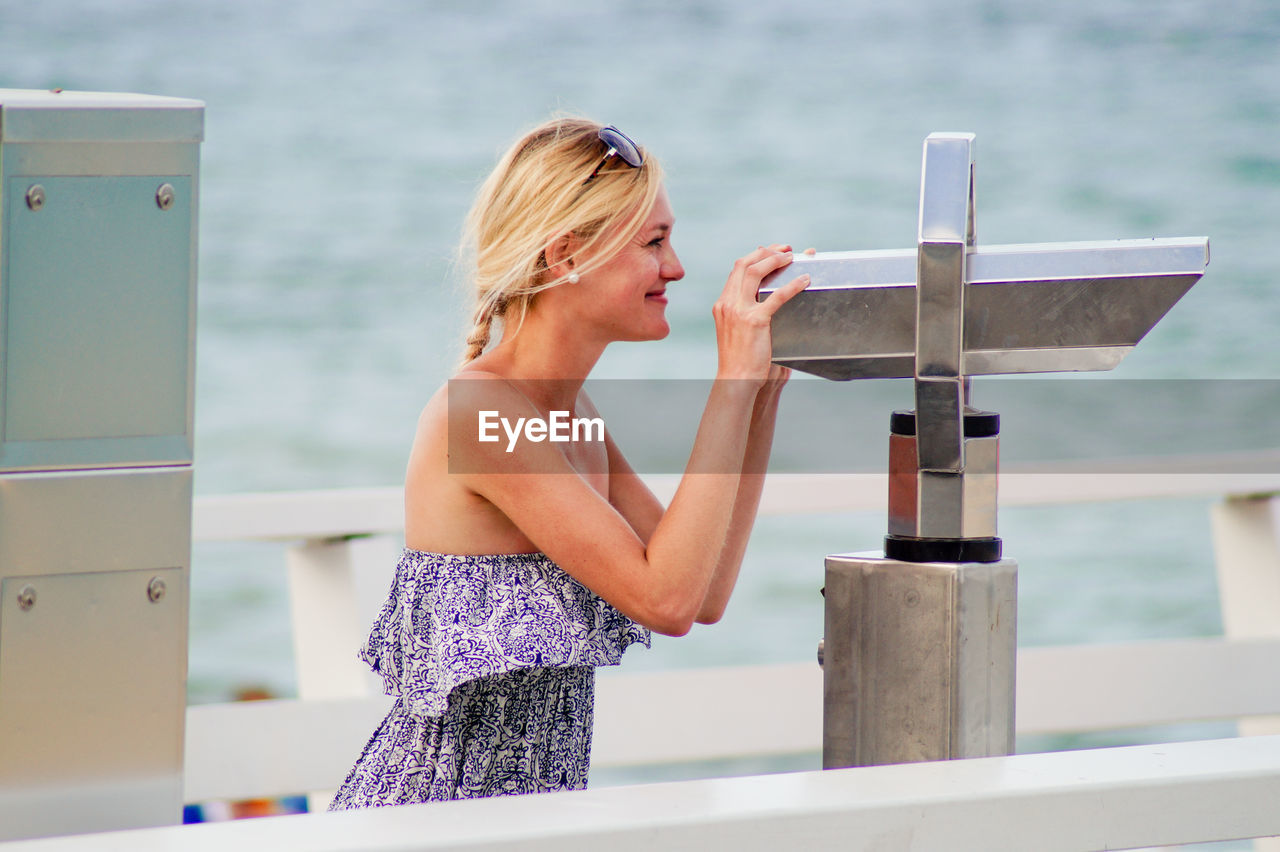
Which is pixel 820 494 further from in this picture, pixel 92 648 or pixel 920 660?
pixel 92 648

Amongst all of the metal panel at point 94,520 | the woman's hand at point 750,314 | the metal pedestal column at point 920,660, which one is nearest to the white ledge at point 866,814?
the metal pedestal column at point 920,660

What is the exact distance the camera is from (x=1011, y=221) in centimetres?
1119

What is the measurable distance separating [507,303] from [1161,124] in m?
11.9

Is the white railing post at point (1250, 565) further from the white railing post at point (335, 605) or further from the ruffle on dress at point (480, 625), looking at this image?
the ruffle on dress at point (480, 625)

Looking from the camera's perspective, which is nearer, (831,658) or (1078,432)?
(831,658)

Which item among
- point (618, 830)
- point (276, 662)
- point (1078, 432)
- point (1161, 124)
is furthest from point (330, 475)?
point (618, 830)

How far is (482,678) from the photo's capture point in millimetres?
1271

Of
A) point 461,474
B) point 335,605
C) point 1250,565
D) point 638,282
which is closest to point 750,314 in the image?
point 638,282

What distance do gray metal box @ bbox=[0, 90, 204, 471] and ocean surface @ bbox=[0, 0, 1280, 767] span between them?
861 cm

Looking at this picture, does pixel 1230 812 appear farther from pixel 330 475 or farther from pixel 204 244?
pixel 204 244

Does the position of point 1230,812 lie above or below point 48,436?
below

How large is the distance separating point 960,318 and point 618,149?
47cm

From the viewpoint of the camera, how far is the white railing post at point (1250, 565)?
260cm

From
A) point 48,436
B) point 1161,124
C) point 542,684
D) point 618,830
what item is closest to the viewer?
point 618,830
